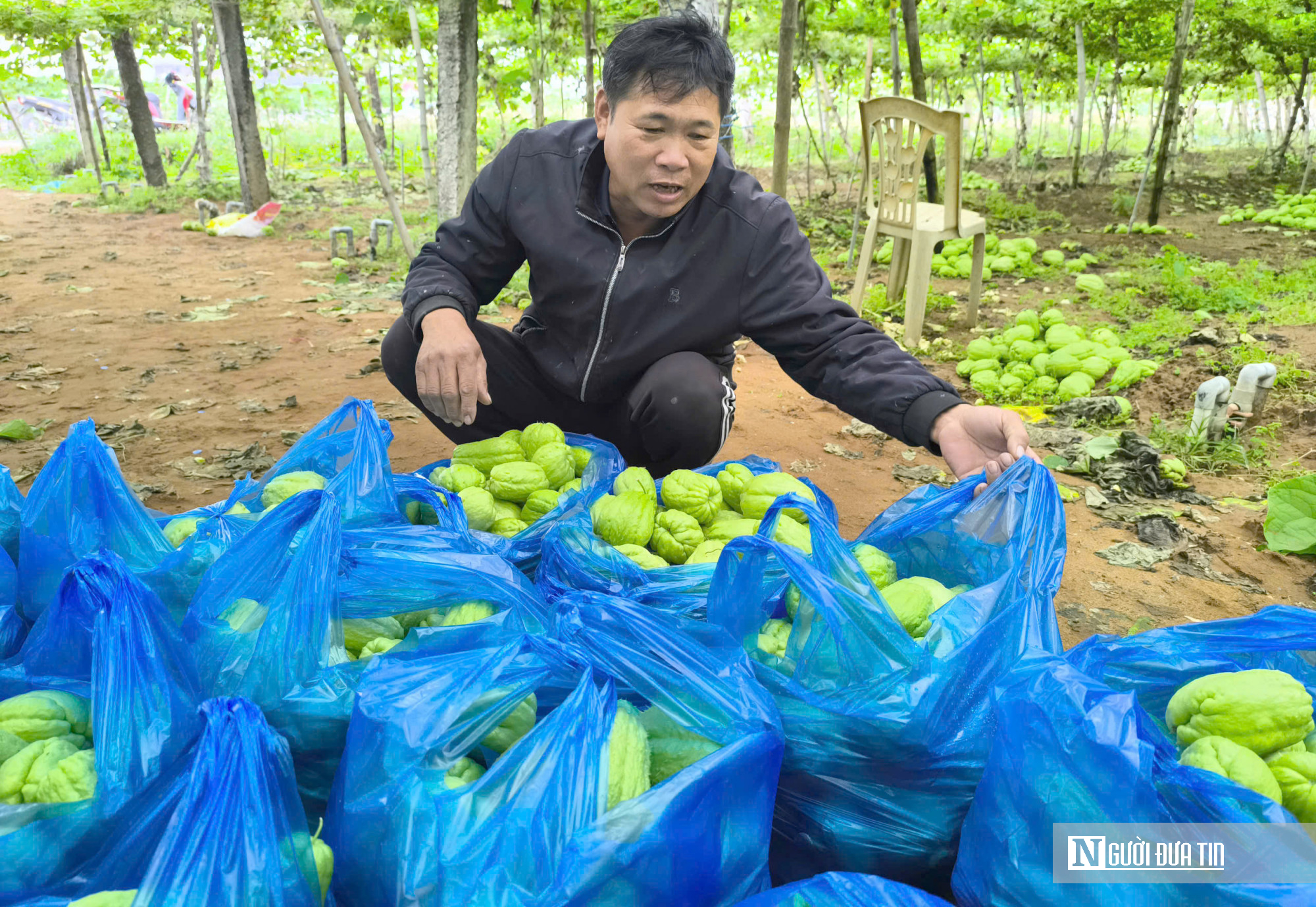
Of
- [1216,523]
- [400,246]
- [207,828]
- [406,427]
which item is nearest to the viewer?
[207,828]

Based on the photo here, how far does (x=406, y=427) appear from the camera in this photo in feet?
13.6

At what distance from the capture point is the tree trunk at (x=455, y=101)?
7770 mm

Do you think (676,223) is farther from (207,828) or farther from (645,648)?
(207,828)

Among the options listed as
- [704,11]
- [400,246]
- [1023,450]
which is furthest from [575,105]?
[1023,450]

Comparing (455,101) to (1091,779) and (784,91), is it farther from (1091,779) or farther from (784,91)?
(1091,779)

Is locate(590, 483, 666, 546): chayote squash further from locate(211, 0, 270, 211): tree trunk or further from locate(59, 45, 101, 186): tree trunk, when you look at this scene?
locate(59, 45, 101, 186): tree trunk

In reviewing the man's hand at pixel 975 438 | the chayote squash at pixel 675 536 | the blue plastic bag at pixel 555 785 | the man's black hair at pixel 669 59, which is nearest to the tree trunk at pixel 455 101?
the man's black hair at pixel 669 59

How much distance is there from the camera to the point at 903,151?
20.4ft

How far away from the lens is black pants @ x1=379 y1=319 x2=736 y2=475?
8.83 ft

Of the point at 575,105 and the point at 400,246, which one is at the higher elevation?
the point at 575,105

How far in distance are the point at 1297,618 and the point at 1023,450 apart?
0.63 metres

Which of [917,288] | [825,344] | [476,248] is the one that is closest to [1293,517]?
[825,344]

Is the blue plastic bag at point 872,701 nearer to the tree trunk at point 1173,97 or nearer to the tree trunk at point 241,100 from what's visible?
the tree trunk at point 1173,97

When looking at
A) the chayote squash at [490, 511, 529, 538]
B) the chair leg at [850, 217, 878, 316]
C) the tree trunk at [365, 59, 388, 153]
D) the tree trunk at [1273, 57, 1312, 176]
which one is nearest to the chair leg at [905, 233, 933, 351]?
the chair leg at [850, 217, 878, 316]
